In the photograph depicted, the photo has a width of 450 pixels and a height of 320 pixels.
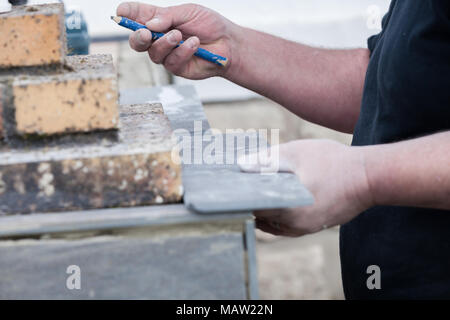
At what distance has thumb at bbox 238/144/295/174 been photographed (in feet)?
3.10

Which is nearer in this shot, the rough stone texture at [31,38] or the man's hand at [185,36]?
the rough stone texture at [31,38]

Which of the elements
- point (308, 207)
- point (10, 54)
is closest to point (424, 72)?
point (308, 207)

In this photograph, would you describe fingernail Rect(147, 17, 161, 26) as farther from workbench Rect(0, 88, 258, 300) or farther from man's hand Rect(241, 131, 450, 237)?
workbench Rect(0, 88, 258, 300)

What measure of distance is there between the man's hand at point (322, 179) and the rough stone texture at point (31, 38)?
379 millimetres

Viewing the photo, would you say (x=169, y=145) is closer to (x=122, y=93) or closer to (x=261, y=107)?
(x=122, y=93)

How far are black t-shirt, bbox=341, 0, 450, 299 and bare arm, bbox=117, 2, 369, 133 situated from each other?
0.38 metres

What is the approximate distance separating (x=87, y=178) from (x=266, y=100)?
2104 millimetres

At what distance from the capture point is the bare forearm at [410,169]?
38.7 inches

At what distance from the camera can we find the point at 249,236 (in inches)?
32.3

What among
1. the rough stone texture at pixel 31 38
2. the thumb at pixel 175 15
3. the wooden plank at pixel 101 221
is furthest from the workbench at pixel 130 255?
the thumb at pixel 175 15

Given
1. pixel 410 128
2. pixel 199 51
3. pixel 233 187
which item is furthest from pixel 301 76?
pixel 233 187

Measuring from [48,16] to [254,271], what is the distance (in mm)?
538

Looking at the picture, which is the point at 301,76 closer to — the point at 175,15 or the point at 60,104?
the point at 175,15

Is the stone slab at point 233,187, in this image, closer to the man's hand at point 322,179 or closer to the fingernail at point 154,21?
the man's hand at point 322,179
